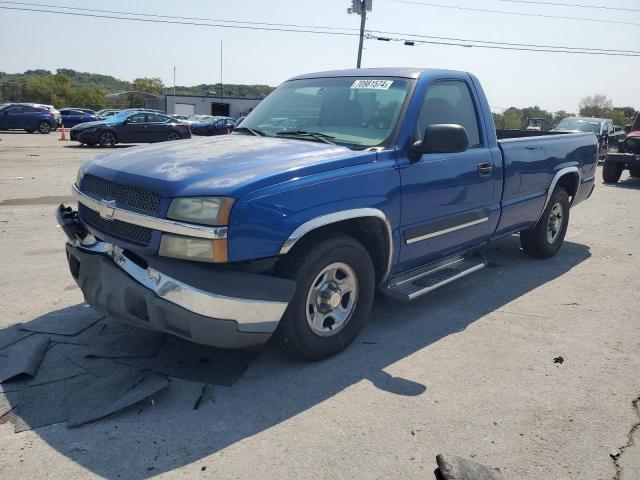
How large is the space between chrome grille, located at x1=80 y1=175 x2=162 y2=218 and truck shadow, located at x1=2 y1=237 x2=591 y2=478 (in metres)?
1.07

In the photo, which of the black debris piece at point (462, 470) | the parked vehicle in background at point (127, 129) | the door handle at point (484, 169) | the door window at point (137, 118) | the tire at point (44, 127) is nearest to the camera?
the black debris piece at point (462, 470)

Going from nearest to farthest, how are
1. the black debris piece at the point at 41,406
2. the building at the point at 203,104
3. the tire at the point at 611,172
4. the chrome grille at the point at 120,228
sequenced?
the black debris piece at the point at 41,406 < the chrome grille at the point at 120,228 < the tire at the point at 611,172 < the building at the point at 203,104

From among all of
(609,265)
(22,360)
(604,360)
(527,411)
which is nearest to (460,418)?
(527,411)

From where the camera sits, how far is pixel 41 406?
290 cm

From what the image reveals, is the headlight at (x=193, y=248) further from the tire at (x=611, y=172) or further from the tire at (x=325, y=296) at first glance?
the tire at (x=611, y=172)

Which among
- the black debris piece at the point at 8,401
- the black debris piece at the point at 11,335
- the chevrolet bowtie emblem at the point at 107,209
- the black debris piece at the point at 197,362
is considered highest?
the chevrolet bowtie emblem at the point at 107,209

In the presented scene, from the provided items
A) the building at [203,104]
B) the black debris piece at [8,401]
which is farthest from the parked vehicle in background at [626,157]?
the building at [203,104]

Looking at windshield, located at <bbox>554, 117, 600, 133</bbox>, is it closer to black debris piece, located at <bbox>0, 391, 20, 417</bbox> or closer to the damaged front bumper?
the damaged front bumper

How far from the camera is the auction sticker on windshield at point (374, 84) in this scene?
4.16 meters

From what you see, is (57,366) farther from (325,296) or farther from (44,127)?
(44,127)

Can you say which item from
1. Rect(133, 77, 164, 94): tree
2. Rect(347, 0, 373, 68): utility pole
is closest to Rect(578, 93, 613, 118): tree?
Rect(347, 0, 373, 68): utility pole

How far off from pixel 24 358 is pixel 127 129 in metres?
18.1

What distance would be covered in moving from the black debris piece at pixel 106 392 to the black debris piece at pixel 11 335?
795mm

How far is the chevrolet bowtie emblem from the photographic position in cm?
312
